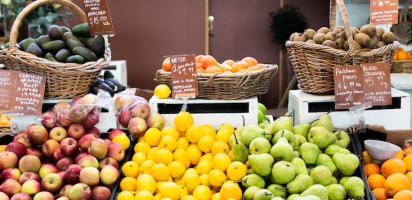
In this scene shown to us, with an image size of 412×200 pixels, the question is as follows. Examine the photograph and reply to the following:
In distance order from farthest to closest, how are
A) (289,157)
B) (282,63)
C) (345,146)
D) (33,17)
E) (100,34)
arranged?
(282,63) → (33,17) → (100,34) → (345,146) → (289,157)

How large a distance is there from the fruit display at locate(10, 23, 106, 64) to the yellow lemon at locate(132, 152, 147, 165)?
51cm

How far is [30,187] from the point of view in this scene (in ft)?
5.15

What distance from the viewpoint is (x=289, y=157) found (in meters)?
1.59

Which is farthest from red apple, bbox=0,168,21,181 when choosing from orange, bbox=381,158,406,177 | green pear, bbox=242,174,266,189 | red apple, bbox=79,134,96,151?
orange, bbox=381,158,406,177

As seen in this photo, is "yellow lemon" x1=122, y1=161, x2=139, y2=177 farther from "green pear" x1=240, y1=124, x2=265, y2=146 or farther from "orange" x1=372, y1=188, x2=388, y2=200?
"orange" x1=372, y1=188, x2=388, y2=200

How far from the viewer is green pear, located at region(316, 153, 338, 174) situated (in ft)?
5.36

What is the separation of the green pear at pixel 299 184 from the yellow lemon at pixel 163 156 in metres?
0.49

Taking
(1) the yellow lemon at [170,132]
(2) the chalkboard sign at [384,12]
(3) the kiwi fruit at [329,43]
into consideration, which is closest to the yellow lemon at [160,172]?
(1) the yellow lemon at [170,132]

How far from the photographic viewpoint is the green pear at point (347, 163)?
64.3 inches

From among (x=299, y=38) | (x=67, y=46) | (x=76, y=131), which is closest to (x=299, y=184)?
(x=299, y=38)

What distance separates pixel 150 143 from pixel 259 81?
545 mm

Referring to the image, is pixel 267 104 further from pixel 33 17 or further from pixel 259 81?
pixel 259 81

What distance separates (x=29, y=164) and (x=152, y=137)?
48 cm

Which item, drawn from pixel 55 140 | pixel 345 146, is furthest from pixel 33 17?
pixel 345 146
